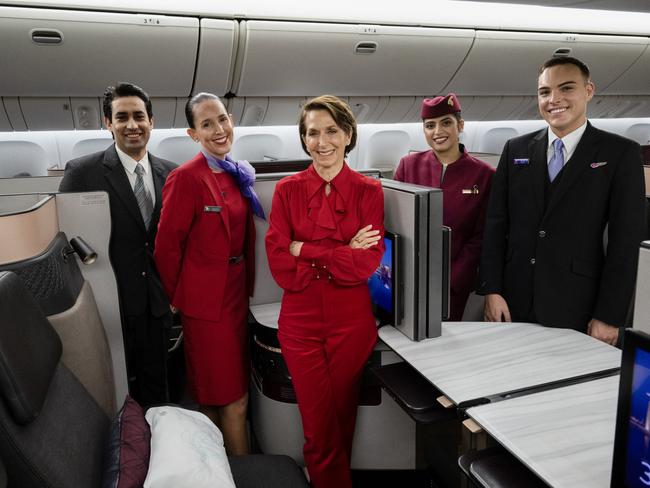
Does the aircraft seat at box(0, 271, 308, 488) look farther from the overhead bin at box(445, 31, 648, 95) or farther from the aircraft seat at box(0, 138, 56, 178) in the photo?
the aircraft seat at box(0, 138, 56, 178)

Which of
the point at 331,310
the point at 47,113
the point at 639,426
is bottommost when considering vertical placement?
the point at 331,310

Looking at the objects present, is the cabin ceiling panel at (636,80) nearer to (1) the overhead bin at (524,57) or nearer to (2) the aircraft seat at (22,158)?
(1) the overhead bin at (524,57)

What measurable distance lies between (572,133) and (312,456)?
6.06 feet

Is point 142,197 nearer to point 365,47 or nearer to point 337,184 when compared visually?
point 337,184

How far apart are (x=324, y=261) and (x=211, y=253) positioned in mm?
650

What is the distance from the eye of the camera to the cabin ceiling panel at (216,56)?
13.8ft

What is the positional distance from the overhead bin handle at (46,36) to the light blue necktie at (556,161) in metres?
3.54

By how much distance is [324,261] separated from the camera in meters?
2.09

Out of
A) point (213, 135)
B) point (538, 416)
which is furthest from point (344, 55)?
point (538, 416)

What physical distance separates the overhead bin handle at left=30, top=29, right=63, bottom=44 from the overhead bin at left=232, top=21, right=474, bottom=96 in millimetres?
1376

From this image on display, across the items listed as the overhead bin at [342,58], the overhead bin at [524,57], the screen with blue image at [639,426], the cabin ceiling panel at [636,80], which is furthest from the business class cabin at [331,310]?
the cabin ceiling panel at [636,80]

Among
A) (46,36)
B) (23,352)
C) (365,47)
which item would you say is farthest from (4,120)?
(23,352)

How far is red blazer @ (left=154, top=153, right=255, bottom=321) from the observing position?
241cm

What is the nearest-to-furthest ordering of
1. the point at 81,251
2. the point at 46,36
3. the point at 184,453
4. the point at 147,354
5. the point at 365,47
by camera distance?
the point at 184,453
the point at 81,251
the point at 147,354
the point at 46,36
the point at 365,47
